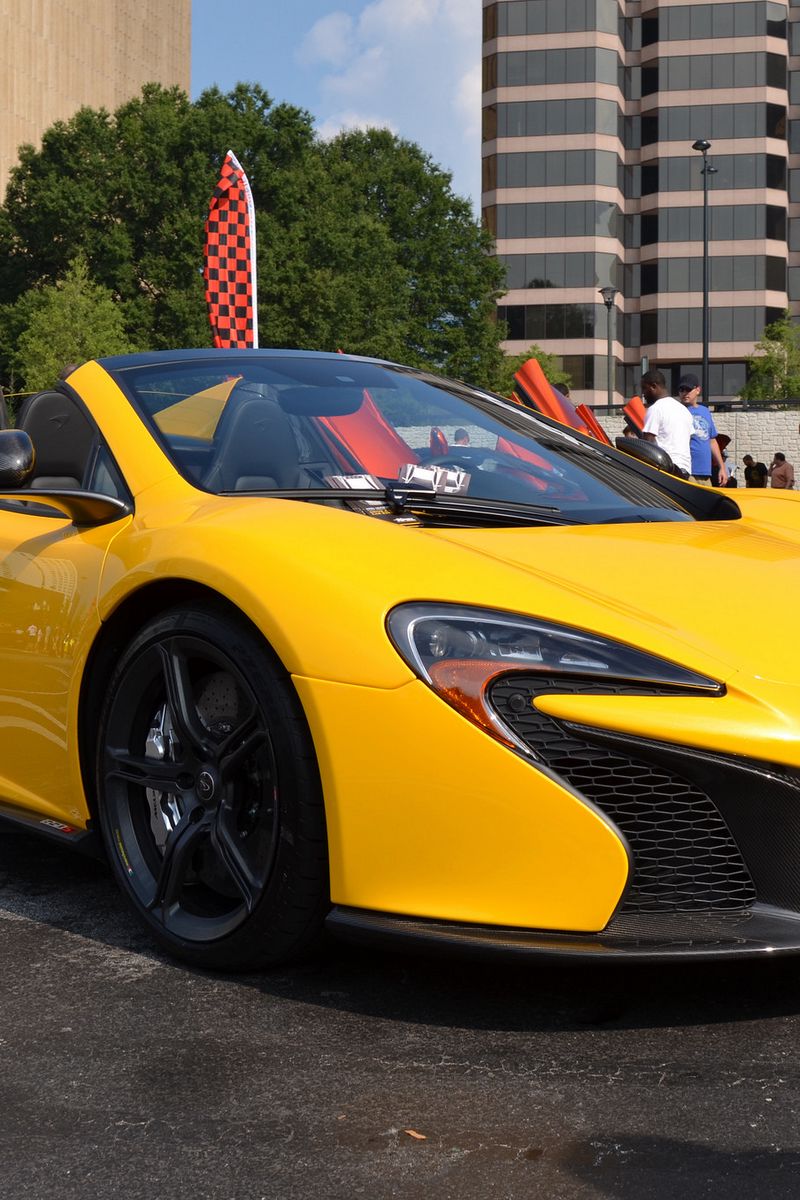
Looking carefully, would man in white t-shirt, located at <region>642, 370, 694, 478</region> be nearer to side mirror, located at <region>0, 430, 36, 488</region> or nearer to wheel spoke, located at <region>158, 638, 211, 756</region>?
side mirror, located at <region>0, 430, 36, 488</region>

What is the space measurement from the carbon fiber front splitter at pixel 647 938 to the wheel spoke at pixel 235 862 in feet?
1.16

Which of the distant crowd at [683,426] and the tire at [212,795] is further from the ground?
the distant crowd at [683,426]

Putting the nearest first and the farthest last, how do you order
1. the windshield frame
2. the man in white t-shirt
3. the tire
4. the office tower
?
1. the tire
2. the windshield frame
3. the man in white t-shirt
4. the office tower

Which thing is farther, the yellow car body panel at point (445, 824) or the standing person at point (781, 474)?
the standing person at point (781, 474)

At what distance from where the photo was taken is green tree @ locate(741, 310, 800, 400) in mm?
62625

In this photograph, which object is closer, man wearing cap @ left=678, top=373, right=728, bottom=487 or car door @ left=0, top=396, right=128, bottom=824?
car door @ left=0, top=396, right=128, bottom=824

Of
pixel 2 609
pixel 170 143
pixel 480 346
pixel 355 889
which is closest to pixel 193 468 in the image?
pixel 2 609

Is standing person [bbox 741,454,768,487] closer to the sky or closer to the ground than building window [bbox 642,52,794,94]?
closer to the ground

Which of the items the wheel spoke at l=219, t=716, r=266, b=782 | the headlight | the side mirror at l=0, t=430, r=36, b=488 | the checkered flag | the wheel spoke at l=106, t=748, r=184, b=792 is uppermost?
the checkered flag

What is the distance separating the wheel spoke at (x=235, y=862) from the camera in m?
2.75

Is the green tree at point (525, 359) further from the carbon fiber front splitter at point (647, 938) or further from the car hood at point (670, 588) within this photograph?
the carbon fiber front splitter at point (647, 938)

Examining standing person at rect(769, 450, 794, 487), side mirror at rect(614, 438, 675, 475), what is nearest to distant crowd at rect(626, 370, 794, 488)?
side mirror at rect(614, 438, 675, 475)

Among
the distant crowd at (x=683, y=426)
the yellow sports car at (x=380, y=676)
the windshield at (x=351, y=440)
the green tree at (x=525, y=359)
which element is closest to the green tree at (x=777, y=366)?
the green tree at (x=525, y=359)

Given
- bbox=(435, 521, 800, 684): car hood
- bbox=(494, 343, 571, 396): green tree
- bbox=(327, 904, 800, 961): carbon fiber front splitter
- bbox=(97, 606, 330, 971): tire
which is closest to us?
bbox=(327, 904, 800, 961): carbon fiber front splitter
